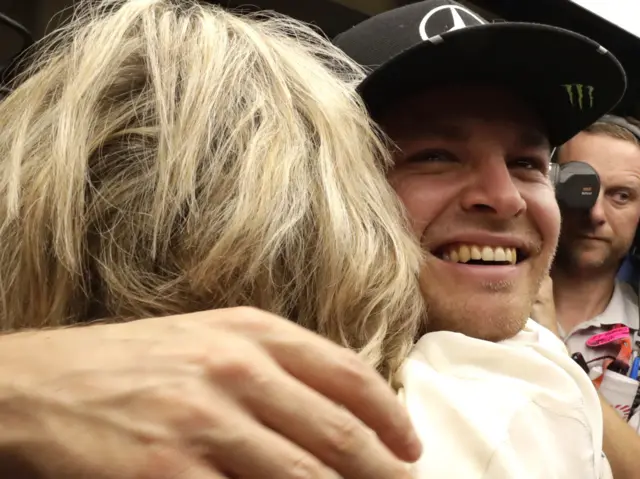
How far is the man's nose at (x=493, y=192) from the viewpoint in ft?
2.61

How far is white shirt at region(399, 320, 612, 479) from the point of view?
508mm

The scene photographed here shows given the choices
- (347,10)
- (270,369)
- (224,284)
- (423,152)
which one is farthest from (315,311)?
(347,10)

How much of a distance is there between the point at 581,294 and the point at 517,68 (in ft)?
4.01

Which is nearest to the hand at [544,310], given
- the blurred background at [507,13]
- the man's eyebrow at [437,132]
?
the man's eyebrow at [437,132]

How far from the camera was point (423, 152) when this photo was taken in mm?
826

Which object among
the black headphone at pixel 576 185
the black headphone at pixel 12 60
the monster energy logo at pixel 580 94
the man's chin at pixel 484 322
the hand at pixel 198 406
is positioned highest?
the black headphone at pixel 12 60

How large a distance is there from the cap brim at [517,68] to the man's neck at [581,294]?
3.45ft

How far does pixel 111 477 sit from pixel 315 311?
269 millimetres

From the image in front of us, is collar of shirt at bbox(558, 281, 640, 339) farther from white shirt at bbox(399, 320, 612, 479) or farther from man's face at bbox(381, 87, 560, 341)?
white shirt at bbox(399, 320, 612, 479)

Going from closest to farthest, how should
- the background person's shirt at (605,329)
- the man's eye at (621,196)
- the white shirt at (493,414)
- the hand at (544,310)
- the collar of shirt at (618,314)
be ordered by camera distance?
the white shirt at (493,414)
the hand at (544,310)
the background person's shirt at (605,329)
the collar of shirt at (618,314)
the man's eye at (621,196)

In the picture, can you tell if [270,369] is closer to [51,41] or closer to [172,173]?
[172,173]

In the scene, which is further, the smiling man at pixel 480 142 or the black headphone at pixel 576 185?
the black headphone at pixel 576 185

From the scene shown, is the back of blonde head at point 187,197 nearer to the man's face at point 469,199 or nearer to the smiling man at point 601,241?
the man's face at point 469,199

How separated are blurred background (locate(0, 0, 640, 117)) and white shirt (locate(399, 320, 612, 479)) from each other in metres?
1.25
